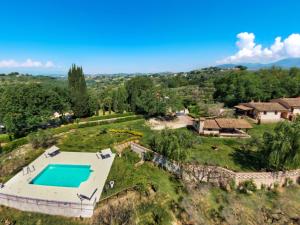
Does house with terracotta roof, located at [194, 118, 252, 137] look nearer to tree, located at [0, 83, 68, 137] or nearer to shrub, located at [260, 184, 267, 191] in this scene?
shrub, located at [260, 184, 267, 191]

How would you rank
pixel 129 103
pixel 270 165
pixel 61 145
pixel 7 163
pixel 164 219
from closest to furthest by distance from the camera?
pixel 164 219 < pixel 270 165 < pixel 7 163 < pixel 61 145 < pixel 129 103

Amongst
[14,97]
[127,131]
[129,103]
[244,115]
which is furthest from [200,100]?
[14,97]

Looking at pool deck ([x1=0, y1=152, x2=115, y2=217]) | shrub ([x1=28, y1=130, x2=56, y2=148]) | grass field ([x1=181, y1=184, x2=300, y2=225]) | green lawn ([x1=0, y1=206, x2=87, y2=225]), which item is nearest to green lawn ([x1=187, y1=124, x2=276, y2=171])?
grass field ([x1=181, y1=184, x2=300, y2=225])

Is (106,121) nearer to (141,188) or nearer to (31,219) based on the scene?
(141,188)

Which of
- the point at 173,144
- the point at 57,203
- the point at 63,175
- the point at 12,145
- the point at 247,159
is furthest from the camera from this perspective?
the point at 12,145

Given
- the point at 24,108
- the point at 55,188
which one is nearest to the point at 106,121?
the point at 24,108

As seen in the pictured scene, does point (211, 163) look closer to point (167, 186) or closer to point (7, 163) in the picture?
point (167, 186)

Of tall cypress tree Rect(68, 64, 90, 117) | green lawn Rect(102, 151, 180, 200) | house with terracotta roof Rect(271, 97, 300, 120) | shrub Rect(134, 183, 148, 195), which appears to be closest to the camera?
shrub Rect(134, 183, 148, 195)
